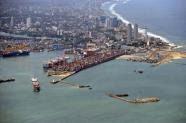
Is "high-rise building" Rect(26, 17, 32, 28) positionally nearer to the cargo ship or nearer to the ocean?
the cargo ship

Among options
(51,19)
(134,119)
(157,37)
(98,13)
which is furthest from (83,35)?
(134,119)

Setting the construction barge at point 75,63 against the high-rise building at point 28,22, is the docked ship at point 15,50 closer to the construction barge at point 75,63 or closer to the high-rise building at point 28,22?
the construction barge at point 75,63

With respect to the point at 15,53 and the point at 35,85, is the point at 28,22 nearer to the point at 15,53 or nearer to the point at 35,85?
the point at 15,53

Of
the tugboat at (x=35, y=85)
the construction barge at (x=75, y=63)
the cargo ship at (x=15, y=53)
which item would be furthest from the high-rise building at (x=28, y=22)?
the tugboat at (x=35, y=85)

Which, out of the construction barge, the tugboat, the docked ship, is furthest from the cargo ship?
the tugboat

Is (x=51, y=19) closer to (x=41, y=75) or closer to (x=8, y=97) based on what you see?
(x=41, y=75)

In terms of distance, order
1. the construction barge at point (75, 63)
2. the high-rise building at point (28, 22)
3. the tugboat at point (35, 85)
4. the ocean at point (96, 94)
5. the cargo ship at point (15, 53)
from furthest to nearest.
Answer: the high-rise building at point (28, 22) → the cargo ship at point (15, 53) → the construction barge at point (75, 63) → the tugboat at point (35, 85) → the ocean at point (96, 94)
